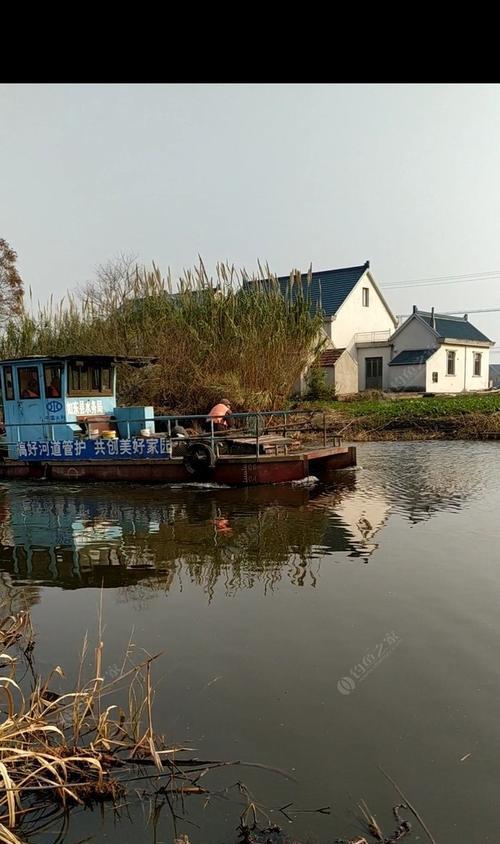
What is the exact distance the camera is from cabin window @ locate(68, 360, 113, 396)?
43.7ft

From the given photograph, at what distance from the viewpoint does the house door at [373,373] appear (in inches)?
1122

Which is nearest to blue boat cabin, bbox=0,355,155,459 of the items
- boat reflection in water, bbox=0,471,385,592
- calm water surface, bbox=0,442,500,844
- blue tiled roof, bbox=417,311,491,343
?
boat reflection in water, bbox=0,471,385,592

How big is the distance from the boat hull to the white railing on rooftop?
16.8 m

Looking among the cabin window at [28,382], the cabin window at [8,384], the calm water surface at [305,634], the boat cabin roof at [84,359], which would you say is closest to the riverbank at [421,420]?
the boat cabin roof at [84,359]

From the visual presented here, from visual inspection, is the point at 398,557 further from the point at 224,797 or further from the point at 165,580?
the point at 224,797

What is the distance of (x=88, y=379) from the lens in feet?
44.8

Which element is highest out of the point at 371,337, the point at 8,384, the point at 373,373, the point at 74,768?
the point at 371,337

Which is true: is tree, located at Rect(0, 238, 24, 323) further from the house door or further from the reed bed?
the house door

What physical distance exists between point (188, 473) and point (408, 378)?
17319 millimetres

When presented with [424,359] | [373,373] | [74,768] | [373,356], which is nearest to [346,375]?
[373,373]

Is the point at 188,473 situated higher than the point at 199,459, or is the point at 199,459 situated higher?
the point at 199,459

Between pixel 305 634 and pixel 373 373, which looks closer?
pixel 305 634

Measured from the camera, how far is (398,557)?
700 cm

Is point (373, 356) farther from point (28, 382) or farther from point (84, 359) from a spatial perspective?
point (28, 382)
